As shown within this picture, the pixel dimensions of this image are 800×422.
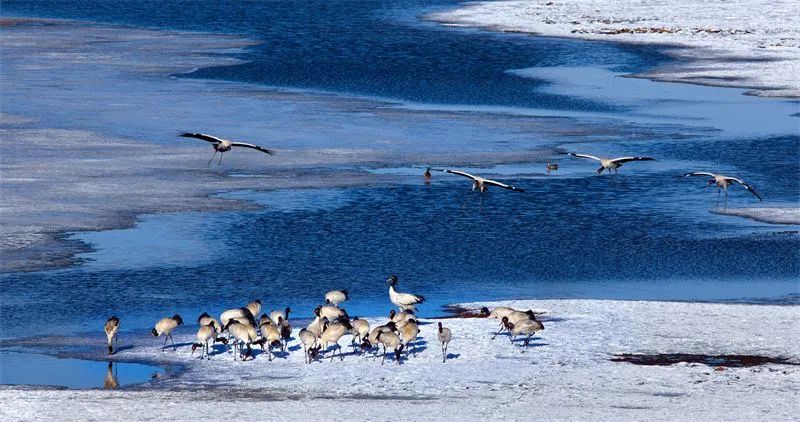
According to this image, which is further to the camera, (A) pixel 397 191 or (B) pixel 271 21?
(B) pixel 271 21

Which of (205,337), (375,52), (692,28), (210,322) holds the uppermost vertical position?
(692,28)

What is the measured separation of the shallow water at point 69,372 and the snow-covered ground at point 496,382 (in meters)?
0.27

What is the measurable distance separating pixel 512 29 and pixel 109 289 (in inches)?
1369

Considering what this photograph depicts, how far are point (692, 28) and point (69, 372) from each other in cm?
3782

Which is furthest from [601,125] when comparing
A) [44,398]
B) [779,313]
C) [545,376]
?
[44,398]

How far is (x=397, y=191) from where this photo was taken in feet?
71.8

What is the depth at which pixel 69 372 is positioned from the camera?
1274cm

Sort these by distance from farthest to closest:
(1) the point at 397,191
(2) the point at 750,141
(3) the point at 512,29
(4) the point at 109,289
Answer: (3) the point at 512,29 → (2) the point at 750,141 → (1) the point at 397,191 → (4) the point at 109,289

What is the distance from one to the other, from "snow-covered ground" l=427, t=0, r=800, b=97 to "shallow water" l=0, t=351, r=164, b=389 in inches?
911

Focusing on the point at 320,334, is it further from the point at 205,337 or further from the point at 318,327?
the point at 205,337

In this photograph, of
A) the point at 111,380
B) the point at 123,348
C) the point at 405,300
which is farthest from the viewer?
the point at 405,300

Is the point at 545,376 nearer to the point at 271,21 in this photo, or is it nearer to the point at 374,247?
the point at 374,247

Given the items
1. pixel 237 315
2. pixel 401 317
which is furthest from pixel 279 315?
pixel 401 317

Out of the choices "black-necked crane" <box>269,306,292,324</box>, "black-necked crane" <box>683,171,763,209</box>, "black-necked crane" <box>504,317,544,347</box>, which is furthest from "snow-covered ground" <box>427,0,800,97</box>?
"black-necked crane" <box>504,317,544,347</box>
